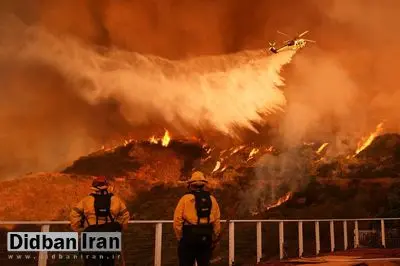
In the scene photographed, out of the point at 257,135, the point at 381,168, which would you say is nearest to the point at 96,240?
the point at 257,135

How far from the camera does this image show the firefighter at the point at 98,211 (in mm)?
6340

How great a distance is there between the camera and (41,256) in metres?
8.61

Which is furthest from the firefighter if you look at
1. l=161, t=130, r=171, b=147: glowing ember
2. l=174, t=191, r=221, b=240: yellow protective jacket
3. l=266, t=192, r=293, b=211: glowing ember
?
l=266, t=192, r=293, b=211: glowing ember

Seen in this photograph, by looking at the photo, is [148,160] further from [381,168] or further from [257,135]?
[381,168]

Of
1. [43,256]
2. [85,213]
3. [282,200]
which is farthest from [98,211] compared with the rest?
[282,200]

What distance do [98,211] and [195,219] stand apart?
1341 millimetres

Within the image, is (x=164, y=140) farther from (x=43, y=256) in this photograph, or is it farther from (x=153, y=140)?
(x=43, y=256)

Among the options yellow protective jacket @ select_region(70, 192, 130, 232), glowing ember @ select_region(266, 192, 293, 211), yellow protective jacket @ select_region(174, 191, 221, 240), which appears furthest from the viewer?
glowing ember @ select_region(266, 192, 293, 211)

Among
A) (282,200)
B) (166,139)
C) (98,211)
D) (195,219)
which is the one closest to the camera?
(98,211)

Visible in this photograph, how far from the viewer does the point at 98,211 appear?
6.33m

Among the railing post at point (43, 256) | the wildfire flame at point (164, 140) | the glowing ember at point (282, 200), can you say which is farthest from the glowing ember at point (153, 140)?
the railing post at point (43, 256)

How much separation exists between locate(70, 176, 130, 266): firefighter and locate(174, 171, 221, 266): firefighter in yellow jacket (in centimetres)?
89

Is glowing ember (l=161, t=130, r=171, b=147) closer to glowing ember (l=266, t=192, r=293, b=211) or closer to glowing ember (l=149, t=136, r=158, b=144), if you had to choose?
glowing ember (l=149, t=136, r=158, b=144)

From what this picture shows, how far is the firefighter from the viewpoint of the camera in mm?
6340
